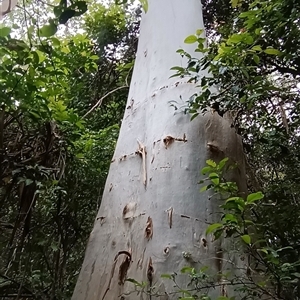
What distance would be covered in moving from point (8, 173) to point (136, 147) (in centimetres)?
57

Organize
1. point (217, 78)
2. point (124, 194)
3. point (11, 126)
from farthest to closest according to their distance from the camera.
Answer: point (11, 126)
point (124, 194)
point (217, 78)

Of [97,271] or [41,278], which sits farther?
[41,278]

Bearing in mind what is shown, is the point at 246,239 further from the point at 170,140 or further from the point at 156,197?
the point at 170,140

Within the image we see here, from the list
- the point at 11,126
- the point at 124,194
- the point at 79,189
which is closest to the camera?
the point at 124,194

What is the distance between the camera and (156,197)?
1.62 metres

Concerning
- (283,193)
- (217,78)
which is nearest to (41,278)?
(217,78)

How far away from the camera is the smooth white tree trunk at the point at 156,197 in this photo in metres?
1.46

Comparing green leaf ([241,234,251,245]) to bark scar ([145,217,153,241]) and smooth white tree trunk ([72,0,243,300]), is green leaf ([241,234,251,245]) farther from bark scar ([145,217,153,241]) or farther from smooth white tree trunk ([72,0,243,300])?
bark scar ([145,217,153,241])

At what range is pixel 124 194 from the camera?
1737mm

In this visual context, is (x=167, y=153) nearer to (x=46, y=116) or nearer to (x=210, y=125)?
(x=210, y=125)

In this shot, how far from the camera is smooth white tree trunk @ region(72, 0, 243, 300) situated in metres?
1.46

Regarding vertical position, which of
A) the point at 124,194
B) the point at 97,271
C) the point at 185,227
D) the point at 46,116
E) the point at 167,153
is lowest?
the point at 97,271

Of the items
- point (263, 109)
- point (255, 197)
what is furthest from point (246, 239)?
point (263, 109)

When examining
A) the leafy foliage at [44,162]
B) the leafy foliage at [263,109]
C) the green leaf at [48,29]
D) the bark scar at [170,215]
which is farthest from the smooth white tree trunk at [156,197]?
the green leaf at [48,29]
